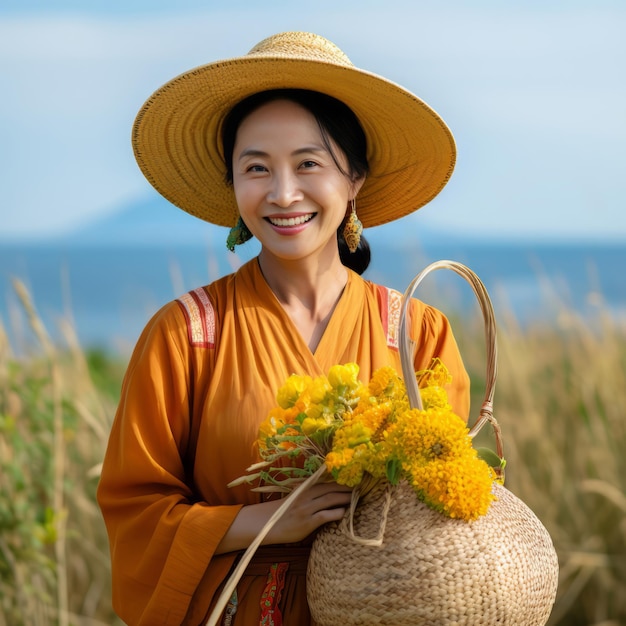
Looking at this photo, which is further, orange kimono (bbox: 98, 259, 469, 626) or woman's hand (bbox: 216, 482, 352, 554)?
orange kimono (bbox: 98, 259, 469, 626)

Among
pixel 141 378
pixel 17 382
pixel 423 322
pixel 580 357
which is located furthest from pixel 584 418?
pixel 141 378

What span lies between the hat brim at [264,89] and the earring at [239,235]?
0.66ft

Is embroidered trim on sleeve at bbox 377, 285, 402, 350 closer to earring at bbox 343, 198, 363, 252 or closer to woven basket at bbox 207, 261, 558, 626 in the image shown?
earring at bbox 343, 198, 363, 252

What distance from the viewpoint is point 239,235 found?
2570mm

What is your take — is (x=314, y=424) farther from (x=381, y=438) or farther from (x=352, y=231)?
(x=352, y=231)

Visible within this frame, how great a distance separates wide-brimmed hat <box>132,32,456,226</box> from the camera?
231cm

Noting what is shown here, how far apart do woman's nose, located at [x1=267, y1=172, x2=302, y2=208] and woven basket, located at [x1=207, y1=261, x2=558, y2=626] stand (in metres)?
0.47

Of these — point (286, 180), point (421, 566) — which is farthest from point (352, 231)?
point (421, 566)

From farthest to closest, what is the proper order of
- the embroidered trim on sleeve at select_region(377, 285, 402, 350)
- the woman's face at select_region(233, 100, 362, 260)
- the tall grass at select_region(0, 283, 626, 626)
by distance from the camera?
the tall grass at select_region(0, 283, 626, 626)
the embroidered trim on sleeve at select_region(377, 285, 402, 350)
the woman's face at select_region(233, 100, 362, 260)

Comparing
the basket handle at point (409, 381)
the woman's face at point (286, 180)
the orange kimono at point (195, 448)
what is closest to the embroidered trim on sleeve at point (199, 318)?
the orange kimono at point (195, 448)

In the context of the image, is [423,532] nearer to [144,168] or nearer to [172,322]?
[172,322]

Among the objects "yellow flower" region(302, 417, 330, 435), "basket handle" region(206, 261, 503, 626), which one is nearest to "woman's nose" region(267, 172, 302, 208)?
"basket handle" region(206, 261, 503, 626)

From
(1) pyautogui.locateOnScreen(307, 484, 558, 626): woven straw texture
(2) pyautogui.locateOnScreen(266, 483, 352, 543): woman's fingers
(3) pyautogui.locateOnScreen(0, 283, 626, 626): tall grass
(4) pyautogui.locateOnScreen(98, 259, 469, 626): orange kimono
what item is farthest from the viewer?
(3) pyautogui.locateOnScreen(0, 283, 626, 626): tall grass

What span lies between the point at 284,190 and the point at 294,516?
708mm
